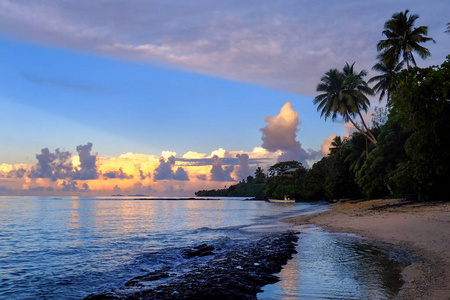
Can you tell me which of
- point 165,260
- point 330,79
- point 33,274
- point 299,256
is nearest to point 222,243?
point 165,260

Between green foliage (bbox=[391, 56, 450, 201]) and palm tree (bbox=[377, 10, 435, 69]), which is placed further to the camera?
→ palm tree (bbox=[377, 10, 435, 69])

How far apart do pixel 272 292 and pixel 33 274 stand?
9.03 meters

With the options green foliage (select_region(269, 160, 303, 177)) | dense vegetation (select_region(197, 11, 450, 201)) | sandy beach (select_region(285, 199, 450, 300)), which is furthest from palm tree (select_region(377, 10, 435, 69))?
green foliage (select_region(269, 160, 303, 177))

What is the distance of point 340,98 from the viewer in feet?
140

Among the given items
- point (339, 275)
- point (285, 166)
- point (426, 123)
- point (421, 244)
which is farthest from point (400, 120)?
point (285, 166)

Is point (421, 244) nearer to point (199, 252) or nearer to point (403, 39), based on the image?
point (199, 252)

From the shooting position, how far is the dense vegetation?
63.6 ft

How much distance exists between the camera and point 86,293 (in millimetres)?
9688

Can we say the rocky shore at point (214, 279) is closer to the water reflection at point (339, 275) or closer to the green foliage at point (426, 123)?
the water reflection at point (339, 275)

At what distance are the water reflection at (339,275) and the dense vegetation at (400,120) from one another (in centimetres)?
998

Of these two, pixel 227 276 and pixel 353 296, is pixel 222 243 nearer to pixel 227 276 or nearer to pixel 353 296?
pixel 227 276

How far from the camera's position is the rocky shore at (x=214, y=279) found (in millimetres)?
7966

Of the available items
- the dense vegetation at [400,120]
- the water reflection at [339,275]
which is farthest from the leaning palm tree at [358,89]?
the water reflection at [339,275]

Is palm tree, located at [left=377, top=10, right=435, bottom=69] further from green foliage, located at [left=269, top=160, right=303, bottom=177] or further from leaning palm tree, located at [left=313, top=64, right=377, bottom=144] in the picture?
green foliage, located at [left=269, top=160, right=303, bottom=177]
